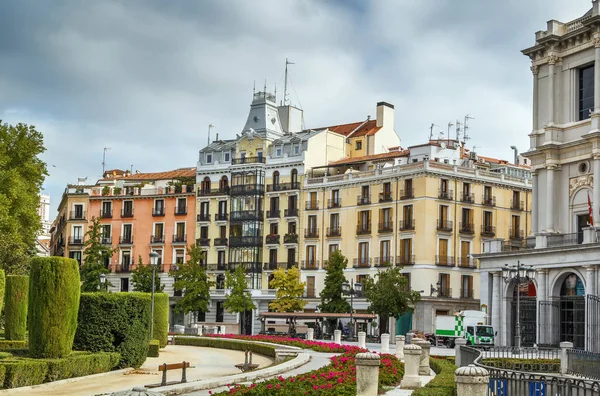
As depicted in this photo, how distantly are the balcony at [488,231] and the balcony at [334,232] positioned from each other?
472 inches

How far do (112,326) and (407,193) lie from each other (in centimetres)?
Result: 4600

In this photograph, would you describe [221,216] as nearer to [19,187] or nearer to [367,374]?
[19,187]

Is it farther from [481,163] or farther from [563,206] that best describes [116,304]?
[481,163]

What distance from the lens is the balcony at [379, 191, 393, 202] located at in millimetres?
75938

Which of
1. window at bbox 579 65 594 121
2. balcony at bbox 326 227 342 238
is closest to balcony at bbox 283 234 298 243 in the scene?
balcony at bbox 326 227 342 238

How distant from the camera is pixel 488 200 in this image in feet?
250

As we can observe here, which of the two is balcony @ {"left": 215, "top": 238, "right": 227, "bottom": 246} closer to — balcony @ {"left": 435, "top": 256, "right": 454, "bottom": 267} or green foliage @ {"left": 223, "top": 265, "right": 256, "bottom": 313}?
green foliage @ {"left": 223, "top": 265, "right": 256, "bottom": 313}

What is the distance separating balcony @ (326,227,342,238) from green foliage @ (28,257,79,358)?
50.8m

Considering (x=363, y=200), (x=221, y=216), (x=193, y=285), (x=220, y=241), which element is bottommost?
(x=193, y=285)

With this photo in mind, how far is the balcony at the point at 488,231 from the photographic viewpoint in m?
75.6

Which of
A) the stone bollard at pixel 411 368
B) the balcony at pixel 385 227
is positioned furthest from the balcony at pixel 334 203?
the stone bollard at pixel 411 368

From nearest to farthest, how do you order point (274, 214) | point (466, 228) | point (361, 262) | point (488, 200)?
1. point (466, 228)
2. point (488, 200)
3. point (361, 262)
4. point (274, 214)

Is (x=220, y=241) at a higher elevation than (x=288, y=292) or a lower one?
higher

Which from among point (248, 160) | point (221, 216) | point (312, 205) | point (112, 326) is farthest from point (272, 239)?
point (112, 326)
